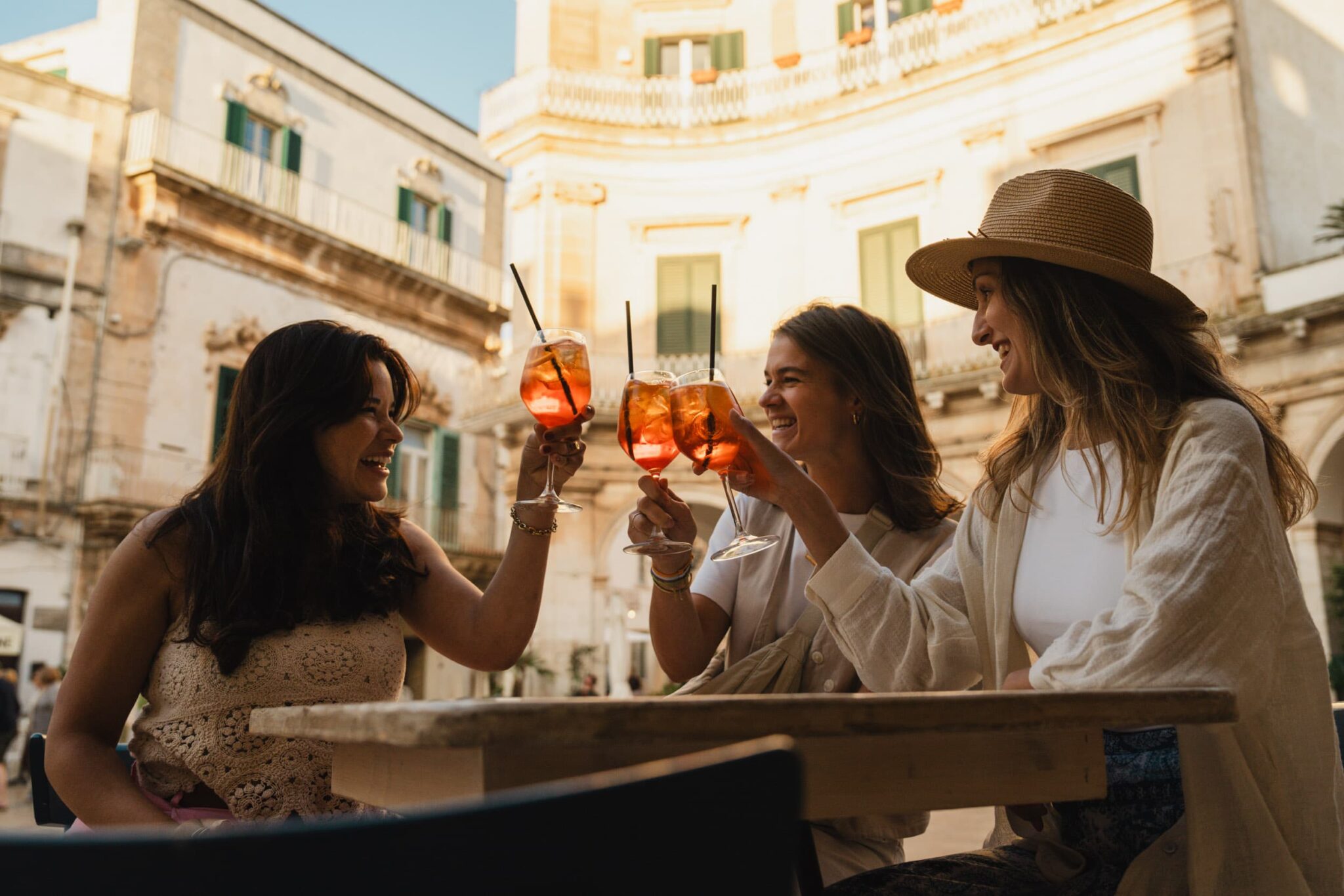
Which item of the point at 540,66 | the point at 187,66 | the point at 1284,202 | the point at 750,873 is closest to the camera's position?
the point at 750,873

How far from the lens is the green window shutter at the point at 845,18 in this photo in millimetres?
14523

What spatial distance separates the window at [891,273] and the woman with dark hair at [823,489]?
10.8 meters

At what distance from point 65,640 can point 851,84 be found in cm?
1177

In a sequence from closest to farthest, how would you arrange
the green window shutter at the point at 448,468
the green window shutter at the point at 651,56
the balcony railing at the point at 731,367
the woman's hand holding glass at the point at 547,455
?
1. the woman's hand holding glass at the point at 547,455
2. the balcony railing at the point at 731,367
3. the green window shutter at the point at 651,56
4. the green window shutter at the point at 448,468

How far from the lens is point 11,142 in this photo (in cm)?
1423

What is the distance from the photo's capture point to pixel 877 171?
1397 cm

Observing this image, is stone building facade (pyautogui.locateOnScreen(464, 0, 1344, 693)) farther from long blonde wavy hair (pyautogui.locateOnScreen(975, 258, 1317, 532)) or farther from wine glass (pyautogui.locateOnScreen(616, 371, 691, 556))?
wine glass (pyautogui.locateOnScreen(616, 371, 691, 556))

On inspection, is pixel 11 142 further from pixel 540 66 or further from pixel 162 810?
pixel 162 810

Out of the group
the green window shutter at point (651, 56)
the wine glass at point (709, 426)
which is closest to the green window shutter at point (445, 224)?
the green window shutter at point (651, 56)

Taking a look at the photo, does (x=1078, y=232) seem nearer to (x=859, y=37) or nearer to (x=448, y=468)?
(x=859, y=37)

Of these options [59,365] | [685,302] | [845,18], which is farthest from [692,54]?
[59,365]

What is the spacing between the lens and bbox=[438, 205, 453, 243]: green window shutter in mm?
19516

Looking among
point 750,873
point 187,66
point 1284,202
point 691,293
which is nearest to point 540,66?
point 691,293

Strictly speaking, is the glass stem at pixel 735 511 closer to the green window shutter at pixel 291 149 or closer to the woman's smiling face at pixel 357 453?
the woman's smiling face at pixel 357 453
